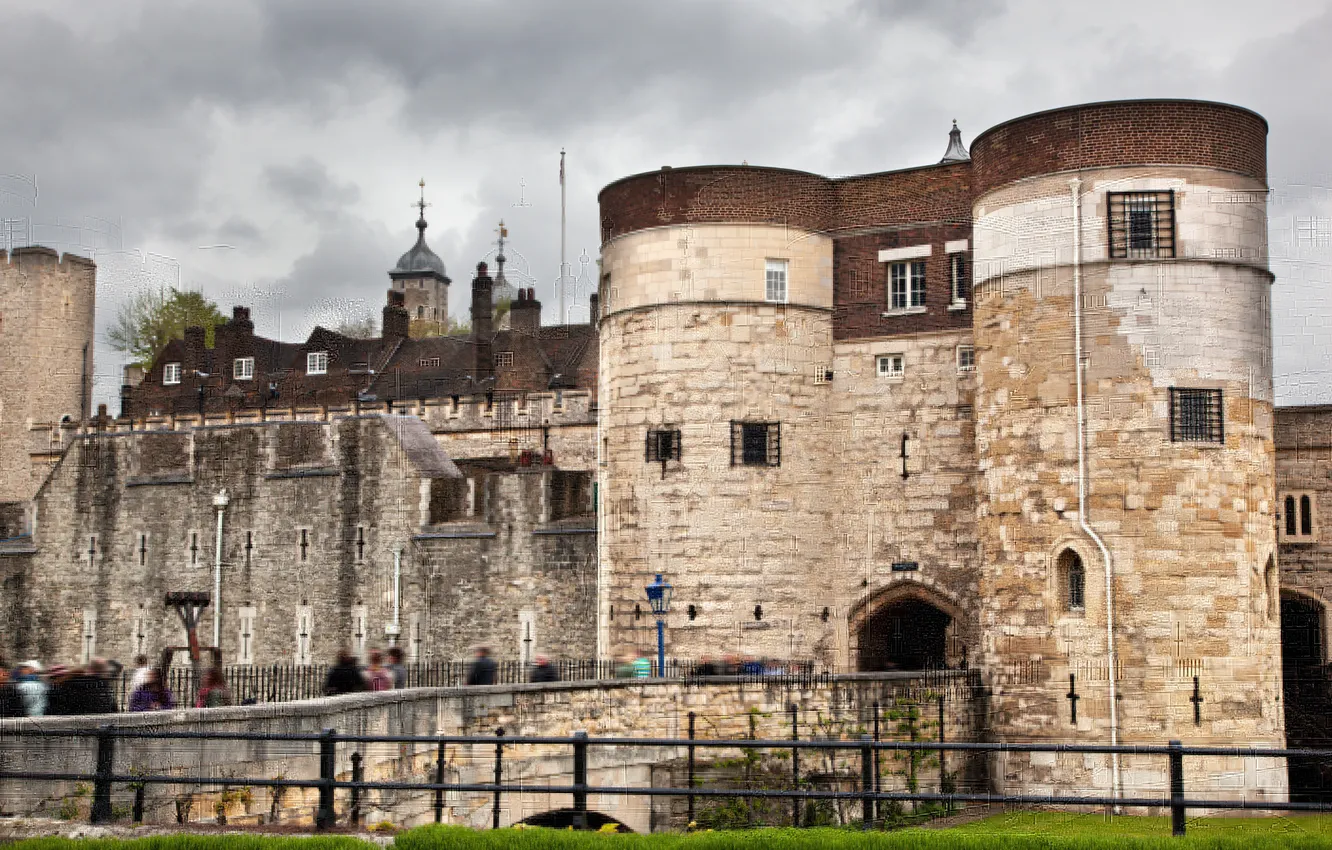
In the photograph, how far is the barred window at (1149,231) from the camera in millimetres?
27047

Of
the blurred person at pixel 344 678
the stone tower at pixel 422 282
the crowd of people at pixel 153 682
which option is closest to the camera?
the crowd of people at pixel 153 682

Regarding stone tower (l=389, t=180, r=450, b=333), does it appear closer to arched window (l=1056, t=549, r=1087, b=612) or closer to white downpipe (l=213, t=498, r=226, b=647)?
white downpipe (l=213, t=498, r=226, b=647)

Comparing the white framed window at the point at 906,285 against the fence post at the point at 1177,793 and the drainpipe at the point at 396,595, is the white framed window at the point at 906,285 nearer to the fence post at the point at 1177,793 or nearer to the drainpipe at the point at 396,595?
the drainpipe at the point at 396,595

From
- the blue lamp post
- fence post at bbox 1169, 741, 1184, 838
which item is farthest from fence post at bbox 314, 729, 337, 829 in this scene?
the blue lamp post

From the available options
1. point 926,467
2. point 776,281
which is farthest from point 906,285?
point 926,467

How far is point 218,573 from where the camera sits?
129ft

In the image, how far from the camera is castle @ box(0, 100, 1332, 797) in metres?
26.5

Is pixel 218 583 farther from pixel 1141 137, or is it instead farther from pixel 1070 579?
pixel 1141 137

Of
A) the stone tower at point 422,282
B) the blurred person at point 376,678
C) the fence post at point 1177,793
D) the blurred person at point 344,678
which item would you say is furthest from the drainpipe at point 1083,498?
the stone tower at point 422,282

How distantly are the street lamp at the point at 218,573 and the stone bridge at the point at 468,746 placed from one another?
56.0ft

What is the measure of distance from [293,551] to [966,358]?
53.6 feet

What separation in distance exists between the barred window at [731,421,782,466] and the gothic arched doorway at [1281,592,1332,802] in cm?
1018

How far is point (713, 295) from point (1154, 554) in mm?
9214

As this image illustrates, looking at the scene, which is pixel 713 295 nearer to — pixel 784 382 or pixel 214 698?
pixel 784 382
